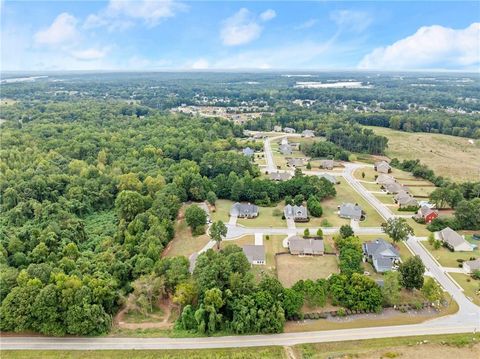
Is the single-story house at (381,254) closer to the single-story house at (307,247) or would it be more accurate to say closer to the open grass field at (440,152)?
the single-story house at (307,247)

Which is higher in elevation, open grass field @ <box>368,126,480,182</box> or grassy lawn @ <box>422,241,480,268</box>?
grassy lawn @ <box>422,241,480,268</box>

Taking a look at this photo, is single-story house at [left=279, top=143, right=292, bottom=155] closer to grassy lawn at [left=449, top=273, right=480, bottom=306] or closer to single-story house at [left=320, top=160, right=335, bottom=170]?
single-story house at [left=320, top=160, right=335, bottom=170]

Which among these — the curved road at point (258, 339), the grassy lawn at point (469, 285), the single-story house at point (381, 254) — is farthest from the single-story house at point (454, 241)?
the curved road at point (258, 339)

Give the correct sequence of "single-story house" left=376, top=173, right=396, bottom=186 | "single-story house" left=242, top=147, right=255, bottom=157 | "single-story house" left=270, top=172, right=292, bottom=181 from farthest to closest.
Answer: "single-story house" left=242, top=147, right=255, bottom=157
"single-story house" left=270, top=172, right=292, bottom=181
"single-story house" left=376, top=173, right=396, bottom=186

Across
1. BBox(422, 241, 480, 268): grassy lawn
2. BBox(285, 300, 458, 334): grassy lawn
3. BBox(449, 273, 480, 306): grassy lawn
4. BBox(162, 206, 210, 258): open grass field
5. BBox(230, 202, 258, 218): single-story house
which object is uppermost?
BBox(230, 202, 258, 218): single-story house

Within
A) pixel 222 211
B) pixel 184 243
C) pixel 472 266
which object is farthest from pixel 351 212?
pixel 184 243

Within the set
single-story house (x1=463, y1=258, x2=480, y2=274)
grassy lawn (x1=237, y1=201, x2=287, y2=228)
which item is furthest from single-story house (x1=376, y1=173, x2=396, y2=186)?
single-story house (x1=463, y1=258, x2=480, y2=274)

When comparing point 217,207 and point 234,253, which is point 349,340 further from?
point 217,207

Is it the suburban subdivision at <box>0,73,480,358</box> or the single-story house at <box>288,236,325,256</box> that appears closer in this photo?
the suburban subdivision at <box>0,73,480,358</box>
